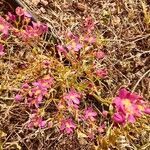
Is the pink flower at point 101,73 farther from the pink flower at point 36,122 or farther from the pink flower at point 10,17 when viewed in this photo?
the pink flower at point 10,17

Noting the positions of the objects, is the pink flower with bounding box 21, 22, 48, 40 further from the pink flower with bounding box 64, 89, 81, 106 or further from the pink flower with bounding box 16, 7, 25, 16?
the pink flower with bounding box 64, 89, 81, 106

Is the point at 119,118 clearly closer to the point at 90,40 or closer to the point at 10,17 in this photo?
the point at 90,40

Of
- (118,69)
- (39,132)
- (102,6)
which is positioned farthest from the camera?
(102,6)

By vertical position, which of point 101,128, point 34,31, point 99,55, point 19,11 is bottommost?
point 101,128

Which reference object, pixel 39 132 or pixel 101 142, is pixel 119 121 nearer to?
pixel 101 142

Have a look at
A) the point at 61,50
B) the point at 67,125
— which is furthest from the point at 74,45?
the point at 67,125

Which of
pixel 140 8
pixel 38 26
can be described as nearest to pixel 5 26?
pixel 38 26

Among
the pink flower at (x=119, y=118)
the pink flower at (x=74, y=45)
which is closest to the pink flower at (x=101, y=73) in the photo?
the pink flower at (x=74, y=45)

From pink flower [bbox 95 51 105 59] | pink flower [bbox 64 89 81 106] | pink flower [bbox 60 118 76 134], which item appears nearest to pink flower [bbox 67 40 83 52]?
pink flower [bbox 95 51 105 59]
